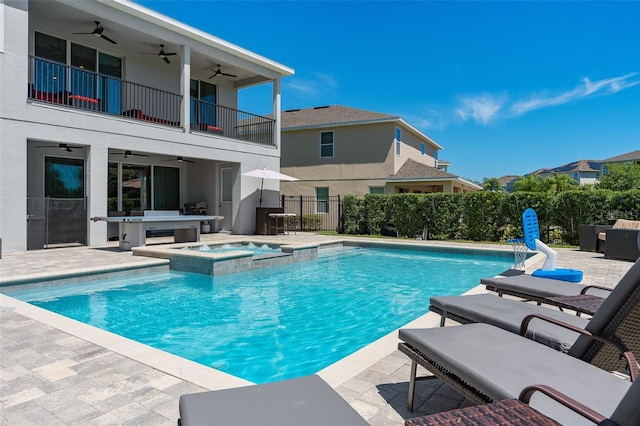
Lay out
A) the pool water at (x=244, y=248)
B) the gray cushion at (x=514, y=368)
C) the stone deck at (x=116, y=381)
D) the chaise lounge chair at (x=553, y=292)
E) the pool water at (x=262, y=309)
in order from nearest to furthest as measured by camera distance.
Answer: the gray cushion at (x=514, y=368), the stone deck at (x=116, y=381), the chaise lounge chair at (x=553, y=292), the pool water at (x=262, y=309), the pool water at (x=244, y=248)

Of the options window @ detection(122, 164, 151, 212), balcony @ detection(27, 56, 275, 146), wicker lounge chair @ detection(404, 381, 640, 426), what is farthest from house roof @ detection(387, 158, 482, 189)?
wicker lounge chair @ detection(404, 381, 640, 426)

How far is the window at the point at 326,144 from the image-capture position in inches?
869

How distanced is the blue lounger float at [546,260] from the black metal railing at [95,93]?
1150 cm

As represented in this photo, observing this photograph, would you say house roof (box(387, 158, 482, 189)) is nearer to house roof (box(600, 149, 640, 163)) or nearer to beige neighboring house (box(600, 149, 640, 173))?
beige neighboring house (box(600, 149, 640, 173))

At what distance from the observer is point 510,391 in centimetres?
183

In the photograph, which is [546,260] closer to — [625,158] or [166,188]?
[166,188]

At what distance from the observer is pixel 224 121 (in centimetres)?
1759

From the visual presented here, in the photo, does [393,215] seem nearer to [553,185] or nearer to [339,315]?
[339,315]

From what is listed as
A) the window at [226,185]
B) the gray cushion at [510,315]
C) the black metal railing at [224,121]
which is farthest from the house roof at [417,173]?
the gray cushion at [510,315]

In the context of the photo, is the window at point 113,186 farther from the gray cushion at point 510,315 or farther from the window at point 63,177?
the gray cushion at point 510,315

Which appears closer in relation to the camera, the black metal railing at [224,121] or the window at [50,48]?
the window at [50,48]

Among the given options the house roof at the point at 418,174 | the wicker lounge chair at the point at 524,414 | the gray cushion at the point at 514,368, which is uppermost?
the house roof at the point at 418,174

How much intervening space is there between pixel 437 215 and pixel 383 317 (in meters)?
10.9

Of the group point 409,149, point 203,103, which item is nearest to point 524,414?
point 203,103
